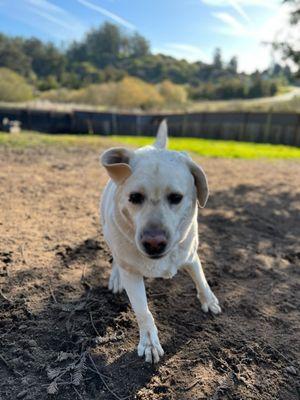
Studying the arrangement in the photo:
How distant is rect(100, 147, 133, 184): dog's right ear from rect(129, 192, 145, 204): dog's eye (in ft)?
0.54

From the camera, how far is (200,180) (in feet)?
8.23

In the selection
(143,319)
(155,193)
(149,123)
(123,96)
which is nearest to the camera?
(155,193)

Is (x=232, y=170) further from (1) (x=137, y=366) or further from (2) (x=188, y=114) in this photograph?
(2) (x=188, y=114)

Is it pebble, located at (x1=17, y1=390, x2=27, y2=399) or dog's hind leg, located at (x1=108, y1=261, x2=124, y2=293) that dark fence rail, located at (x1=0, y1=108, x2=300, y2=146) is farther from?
pebble, located at (x1=17, y1=390, x2=27, y2=399)

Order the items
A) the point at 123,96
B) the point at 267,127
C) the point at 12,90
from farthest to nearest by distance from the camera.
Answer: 1. the point at 12,90
2. the point at 123,96
3. the point at 267,127

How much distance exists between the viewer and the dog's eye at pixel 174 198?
2271mm

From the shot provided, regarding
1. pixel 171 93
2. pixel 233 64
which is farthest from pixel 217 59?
pixel 171 93

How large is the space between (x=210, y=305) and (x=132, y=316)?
664 mm

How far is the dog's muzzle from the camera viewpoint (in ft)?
6.91

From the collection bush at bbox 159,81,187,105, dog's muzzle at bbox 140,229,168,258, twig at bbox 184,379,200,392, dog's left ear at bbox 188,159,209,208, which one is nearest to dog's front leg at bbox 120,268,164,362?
twig at bbox 184,379,200,392

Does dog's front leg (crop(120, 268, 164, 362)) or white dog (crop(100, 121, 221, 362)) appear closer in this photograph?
white dog (crop(100, 121, 221, 362))

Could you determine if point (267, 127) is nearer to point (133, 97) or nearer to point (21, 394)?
point (133, 97)

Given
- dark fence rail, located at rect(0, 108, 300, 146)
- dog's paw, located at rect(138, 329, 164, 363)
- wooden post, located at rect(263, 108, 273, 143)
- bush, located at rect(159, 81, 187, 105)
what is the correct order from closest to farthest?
dog's paw, located at rect(138, 329, 164, 363) < wooden post, located at rect(263, 108, 273, 143) < dark fence rail, located at rect(0, 108, 300, 146) < bush, located at rect(159, 81, 187, 105)

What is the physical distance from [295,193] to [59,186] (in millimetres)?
4493
